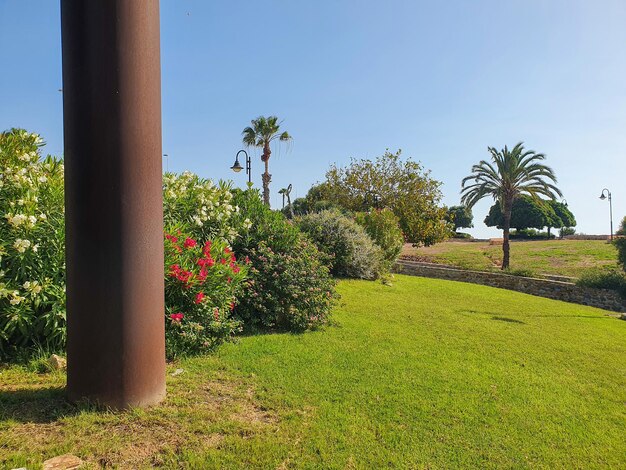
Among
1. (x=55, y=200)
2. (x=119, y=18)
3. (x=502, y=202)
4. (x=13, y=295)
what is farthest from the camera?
(x=502, y=202)

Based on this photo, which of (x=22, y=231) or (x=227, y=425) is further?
(x=22, y=231)

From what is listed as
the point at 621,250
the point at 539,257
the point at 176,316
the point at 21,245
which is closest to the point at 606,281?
the point at 621,250

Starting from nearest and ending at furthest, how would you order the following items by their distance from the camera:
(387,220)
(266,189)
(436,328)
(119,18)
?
(119,18)
(436,328)
(387,220)
(266,189)

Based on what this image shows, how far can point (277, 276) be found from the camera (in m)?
6.62

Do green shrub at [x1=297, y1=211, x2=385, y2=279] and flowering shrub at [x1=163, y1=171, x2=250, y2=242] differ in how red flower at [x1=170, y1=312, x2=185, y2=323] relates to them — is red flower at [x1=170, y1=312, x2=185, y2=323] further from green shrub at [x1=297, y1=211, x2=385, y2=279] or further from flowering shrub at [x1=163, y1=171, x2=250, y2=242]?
green shrub at [x1=297, y1=211, x2=385, y2=279]

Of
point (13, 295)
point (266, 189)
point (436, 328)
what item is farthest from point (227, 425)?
point (266, 189)

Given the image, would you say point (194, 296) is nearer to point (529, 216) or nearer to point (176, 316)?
point (176, 316)

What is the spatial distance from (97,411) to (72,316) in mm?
753

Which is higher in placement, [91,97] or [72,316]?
[91,97]

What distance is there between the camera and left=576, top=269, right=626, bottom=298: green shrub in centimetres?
1764

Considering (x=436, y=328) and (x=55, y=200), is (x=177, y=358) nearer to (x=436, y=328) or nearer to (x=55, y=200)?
(x=55, y=200)

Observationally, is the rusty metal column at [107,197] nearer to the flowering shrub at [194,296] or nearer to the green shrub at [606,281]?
the flowering shrub at [194,296]

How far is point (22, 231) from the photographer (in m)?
4.14

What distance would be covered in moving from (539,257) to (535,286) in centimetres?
1203
